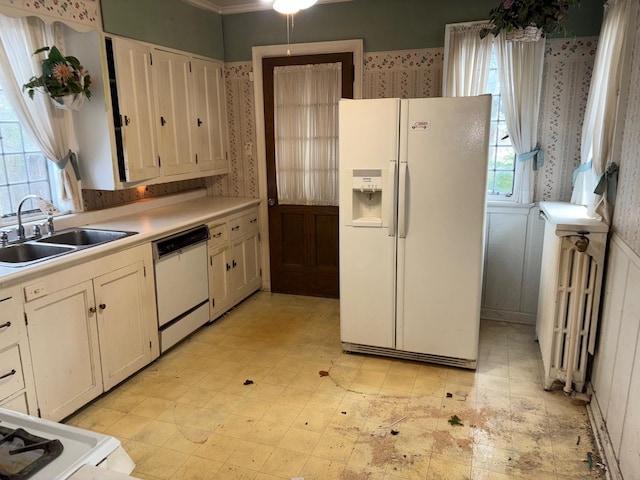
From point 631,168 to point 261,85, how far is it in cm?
318

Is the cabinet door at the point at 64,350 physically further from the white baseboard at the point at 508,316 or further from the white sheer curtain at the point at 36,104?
the white baseboard at the point at 508,316

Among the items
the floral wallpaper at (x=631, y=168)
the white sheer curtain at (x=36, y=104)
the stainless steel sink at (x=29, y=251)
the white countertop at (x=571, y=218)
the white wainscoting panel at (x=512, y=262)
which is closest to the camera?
the floral wallpaper at (x=631, y=168)

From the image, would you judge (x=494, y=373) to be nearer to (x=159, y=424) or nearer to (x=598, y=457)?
(x=598, y=457)

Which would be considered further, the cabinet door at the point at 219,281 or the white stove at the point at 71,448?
the cabinet door at the point at 219,281

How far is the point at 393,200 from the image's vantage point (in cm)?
312

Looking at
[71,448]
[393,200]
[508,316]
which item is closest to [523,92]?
[393,200]

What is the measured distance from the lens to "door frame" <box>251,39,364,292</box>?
4156mm

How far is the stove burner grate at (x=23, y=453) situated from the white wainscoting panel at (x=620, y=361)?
2.11m

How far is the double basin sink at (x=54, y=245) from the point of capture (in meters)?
2.76

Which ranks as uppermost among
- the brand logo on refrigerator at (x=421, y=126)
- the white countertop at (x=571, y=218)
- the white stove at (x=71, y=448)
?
the brand logo on refrigerator at (x=421, y=126)

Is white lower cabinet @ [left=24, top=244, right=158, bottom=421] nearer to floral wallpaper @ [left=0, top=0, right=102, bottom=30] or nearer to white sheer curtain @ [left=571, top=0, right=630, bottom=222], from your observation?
floral wallpaper @ [left=0, top=0, right=102, bottom=30]

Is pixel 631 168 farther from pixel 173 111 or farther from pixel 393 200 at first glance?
pixel 173 111

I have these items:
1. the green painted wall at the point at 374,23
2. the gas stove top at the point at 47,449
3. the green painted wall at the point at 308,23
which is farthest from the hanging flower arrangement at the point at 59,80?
the gas stove top at the point at 47,449

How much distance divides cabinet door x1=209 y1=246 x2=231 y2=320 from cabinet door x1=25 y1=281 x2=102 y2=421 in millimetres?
1257
